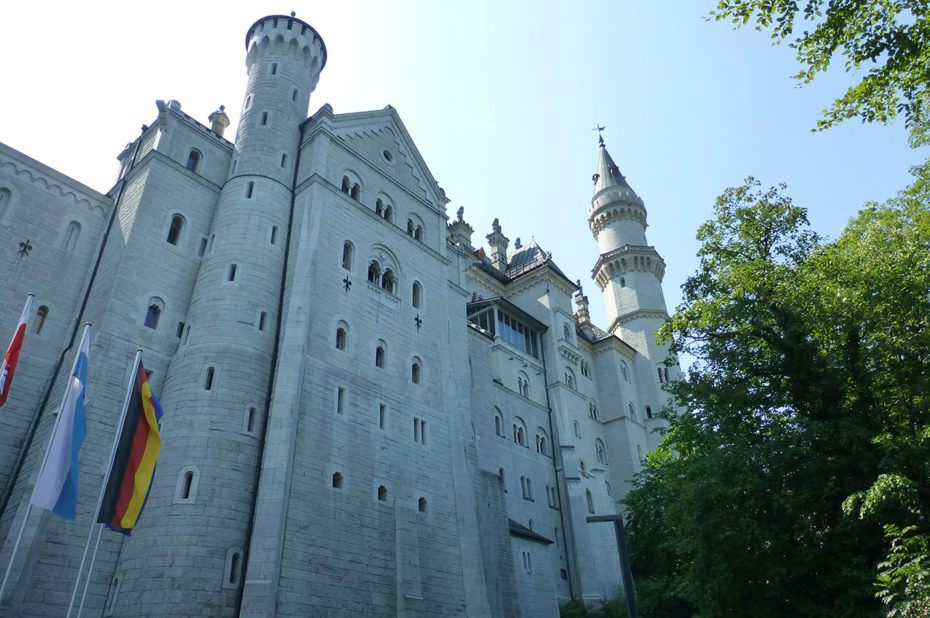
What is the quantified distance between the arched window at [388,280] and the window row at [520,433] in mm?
11864

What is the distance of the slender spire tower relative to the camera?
5903cm

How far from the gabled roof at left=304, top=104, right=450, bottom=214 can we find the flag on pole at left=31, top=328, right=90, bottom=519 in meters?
19.8

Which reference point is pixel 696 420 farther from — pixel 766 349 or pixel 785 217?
pixel 785 217

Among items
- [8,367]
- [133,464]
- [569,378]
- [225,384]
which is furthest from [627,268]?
[8,367]

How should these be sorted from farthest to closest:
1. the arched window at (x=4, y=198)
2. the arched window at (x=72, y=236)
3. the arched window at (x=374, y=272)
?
1. the arched window at (x=374, y=272)
2. the arched window at (x=72, y=236)
3. the arched window at (x=4, y=198)

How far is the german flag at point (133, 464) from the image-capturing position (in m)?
14.6

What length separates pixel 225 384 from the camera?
76.4ft

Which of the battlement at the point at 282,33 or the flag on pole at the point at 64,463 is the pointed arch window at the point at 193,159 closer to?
the battlement at the point at 282,33

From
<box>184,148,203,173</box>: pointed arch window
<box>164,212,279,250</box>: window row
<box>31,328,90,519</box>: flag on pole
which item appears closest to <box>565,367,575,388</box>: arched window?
<box>164,212,279,250</box>: window row

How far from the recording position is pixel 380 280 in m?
30.7

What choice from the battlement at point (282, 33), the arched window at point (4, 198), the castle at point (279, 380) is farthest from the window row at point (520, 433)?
the arched window at point (4, 198)

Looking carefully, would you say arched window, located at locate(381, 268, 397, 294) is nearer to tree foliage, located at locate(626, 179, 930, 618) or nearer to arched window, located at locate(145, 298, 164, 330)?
arched window, located at locate(145, 298, 164, 330)

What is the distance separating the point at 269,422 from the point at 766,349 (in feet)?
55.0

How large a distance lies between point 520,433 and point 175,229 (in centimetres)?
2322
